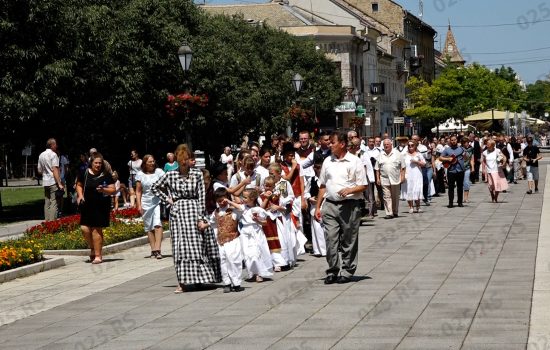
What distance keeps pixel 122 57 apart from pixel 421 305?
25556mm

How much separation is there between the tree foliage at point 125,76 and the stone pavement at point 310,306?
12.1m

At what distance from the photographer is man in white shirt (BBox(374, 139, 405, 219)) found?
2544 centimetres

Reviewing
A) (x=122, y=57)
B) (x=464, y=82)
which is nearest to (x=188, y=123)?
(x=122, y=57)

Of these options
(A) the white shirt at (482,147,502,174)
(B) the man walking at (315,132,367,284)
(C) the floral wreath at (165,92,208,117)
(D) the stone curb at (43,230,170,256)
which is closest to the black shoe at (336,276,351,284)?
(B) the man walking at (315,132,367,284)

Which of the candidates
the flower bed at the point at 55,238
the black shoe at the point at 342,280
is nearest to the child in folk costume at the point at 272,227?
the black shoe at the point at 342,280

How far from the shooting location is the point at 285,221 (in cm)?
1580

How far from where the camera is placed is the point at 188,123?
44.1 metres

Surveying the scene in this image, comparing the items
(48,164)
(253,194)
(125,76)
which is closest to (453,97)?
(125,76)

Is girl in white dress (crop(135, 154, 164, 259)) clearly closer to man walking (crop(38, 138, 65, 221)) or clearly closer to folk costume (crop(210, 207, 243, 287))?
folk costume (crop(210, 207, 243, 287))

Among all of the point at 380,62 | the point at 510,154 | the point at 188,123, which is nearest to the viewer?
the point at 510,154

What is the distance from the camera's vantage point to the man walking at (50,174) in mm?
25281

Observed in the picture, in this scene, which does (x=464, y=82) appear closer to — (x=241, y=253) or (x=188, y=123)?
(x=188, y=123)

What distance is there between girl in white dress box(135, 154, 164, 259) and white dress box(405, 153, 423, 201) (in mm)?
9860

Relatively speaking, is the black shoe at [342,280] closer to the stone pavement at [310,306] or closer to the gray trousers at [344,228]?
the gray trousers at [344,228]
